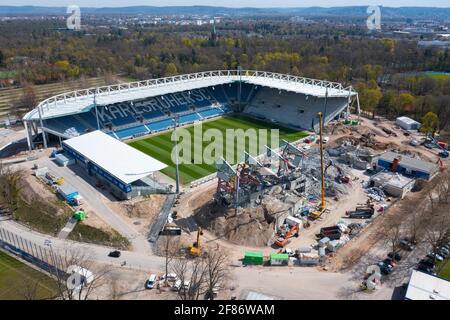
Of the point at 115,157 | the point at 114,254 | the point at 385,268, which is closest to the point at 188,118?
the point at 115,157

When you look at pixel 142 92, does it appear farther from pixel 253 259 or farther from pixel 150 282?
pixel 150 282

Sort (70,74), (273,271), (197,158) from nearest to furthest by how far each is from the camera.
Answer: (273,271), (197,158), (70,74)

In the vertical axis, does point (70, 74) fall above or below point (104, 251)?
above

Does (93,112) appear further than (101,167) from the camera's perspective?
Yes

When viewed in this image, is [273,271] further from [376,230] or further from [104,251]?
[104,251]

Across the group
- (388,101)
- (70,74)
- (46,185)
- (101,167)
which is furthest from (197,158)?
(70,74)

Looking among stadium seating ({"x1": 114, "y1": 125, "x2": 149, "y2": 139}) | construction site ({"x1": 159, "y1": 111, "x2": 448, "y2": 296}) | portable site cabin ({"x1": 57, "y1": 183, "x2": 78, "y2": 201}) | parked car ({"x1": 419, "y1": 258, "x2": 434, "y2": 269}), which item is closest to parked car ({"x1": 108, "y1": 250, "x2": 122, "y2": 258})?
construction site ({"x1": 159, "y1": 111, "x2": 448, "y2": 296})

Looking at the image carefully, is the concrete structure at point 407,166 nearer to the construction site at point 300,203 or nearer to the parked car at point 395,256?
the construction site at point 300,203
